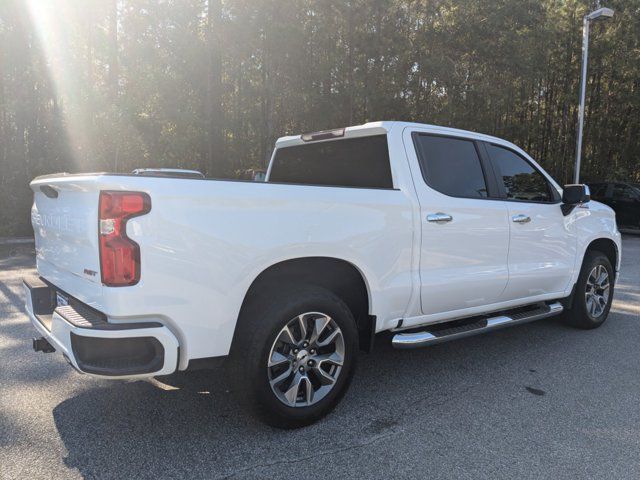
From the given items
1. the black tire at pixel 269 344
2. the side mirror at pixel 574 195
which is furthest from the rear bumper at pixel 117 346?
the side mirror at pixel 574 195

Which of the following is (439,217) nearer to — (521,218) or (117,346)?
(521,218)

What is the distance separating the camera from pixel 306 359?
3.11 metres

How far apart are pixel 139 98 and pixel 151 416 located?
13.4 metres

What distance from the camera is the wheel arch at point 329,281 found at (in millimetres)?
3035

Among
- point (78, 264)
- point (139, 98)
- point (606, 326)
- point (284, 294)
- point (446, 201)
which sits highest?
point (139, 98)

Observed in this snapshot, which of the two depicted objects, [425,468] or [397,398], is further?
[397,398]

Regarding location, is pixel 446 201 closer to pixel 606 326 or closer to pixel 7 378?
pixel 606 326

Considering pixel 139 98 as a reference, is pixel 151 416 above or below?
below

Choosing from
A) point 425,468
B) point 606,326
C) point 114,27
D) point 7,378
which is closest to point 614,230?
point 606,326

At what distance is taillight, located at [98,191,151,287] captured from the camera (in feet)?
8.12

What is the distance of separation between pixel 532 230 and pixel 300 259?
2370mm

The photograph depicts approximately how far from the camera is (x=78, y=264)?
279 centimetres

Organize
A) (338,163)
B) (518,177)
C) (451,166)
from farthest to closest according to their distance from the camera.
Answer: (518,177) < (338,163) < (451,166)

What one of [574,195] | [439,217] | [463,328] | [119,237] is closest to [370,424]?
[463,328]
